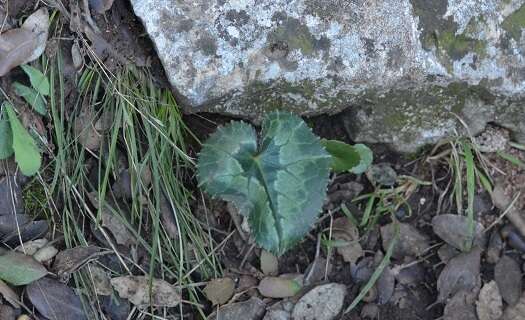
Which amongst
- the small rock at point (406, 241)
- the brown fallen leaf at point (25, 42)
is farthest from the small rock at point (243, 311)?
the brown fallen leaf at point (25, 42)

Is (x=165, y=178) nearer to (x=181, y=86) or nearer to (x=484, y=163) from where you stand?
(x=181, y=86)

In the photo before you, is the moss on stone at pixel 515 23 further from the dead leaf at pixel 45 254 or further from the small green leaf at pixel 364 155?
the dead leaf at pixel 45 254

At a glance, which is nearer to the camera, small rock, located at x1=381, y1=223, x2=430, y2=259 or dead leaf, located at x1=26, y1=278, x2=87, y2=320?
dead leaf, located at x1=26, y1=278, x2=87, y2=320

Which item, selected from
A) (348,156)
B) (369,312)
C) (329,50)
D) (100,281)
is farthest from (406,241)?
(100,281)

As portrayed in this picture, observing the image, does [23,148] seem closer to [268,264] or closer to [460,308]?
[268,264]

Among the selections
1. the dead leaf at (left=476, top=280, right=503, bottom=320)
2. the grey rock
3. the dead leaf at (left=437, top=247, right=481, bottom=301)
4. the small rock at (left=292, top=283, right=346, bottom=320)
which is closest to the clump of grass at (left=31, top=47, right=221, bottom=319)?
the grey rock

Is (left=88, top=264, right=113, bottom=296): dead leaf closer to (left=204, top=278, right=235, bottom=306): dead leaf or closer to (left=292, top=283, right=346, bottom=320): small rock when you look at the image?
(left=204, top=278, right=235, bottom=306): dead leaf

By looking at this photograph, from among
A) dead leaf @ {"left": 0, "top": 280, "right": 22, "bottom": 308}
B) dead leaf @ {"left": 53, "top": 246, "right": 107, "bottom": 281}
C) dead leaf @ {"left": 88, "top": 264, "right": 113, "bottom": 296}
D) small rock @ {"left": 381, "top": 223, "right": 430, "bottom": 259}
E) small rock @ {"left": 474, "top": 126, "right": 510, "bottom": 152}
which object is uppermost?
small rock @ {"left": 474, "top": 126, "right": 510, "bottom": 152}
